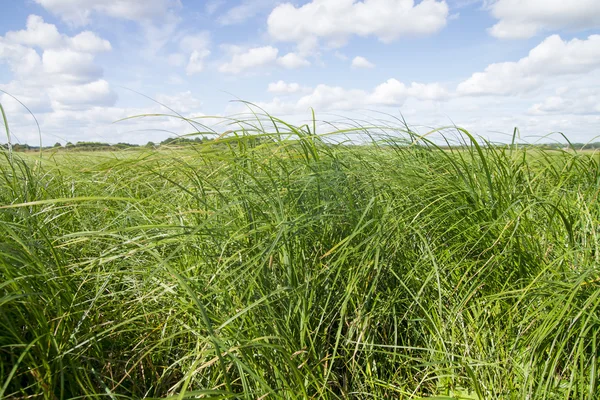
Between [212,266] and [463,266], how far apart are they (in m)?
0.83

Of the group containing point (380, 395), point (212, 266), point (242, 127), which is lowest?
point (380, 395)

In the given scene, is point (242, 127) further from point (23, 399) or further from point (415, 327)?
point (23, 399)

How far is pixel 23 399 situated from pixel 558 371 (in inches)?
57.1

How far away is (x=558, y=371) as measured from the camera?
128cm

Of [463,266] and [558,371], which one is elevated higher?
[463,266]

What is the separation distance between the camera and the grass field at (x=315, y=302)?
3.86 feet

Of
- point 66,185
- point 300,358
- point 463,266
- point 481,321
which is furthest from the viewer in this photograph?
point 66,185

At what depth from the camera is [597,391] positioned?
46.1 inches

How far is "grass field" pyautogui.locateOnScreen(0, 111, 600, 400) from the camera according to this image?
1.18 m

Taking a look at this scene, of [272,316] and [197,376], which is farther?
[197,376]

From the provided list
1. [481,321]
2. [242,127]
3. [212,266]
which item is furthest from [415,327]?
[242,127]

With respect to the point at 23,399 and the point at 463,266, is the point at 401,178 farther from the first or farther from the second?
the point at 23,399

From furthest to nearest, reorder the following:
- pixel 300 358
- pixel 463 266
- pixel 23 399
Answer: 1. pixel 463 266
2. pixel 300 358
3. pixel 23 399

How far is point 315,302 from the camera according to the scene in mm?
1324
